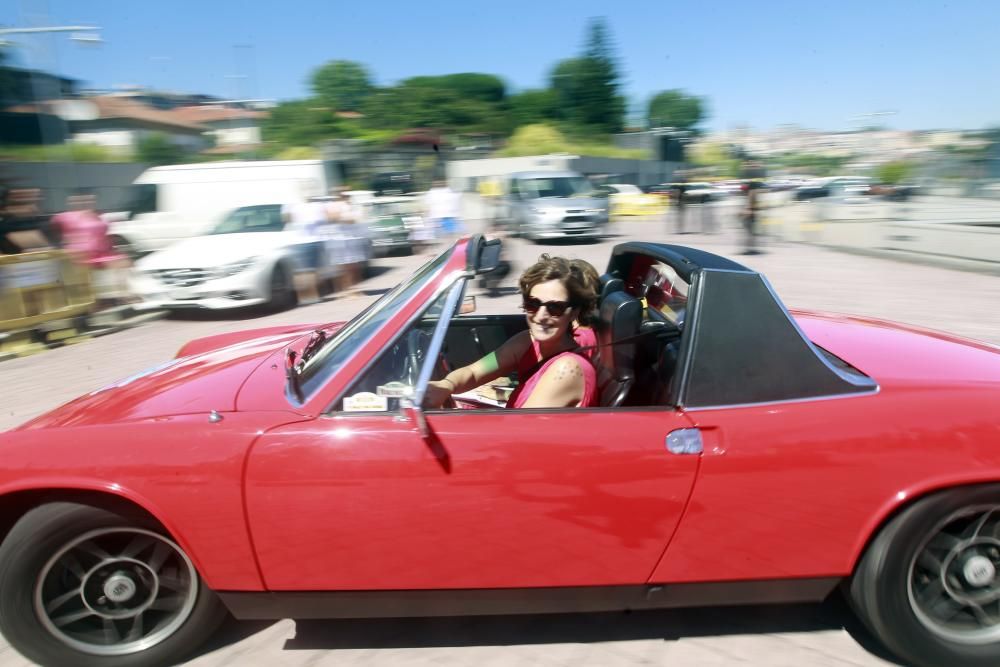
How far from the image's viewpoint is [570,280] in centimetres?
251

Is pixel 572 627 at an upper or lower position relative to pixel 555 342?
lower

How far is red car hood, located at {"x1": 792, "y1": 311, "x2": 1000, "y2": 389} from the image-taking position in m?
2.37

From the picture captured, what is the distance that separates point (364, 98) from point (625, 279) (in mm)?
92827

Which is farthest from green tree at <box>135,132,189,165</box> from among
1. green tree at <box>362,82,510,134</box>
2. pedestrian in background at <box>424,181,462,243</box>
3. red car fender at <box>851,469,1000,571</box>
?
green tree at <box>362,82,510,134</box>

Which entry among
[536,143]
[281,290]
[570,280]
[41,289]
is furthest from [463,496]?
[536,143]

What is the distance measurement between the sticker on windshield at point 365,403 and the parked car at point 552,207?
14.5 meters

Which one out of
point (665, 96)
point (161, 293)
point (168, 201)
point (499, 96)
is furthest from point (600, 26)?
point (161, 293)

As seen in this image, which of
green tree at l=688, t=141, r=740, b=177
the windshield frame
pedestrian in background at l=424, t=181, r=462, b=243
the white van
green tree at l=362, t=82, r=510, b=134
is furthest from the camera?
green tree at l=688, t=141, r=740, b=177

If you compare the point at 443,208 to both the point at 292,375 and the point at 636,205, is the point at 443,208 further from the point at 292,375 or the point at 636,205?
the point at 636,205

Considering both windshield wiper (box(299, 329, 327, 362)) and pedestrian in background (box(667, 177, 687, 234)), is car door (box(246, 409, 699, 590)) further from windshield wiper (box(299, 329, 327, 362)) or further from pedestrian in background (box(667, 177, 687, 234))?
pedestrian in background (box(667, 177, 687, 234))

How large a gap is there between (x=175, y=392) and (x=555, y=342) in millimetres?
1415

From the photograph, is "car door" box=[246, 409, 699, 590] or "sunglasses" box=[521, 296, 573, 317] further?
"sunglasses" box=[521, 296, 573, 317]

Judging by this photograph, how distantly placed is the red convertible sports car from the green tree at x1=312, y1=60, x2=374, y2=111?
95636 millimetres

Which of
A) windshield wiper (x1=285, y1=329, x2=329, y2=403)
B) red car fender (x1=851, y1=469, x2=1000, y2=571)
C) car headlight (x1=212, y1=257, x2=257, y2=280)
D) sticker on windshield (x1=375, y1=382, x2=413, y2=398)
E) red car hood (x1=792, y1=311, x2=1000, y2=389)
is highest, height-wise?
windshield wiper (x1=285, y1=329, x2=329, y2=403)
